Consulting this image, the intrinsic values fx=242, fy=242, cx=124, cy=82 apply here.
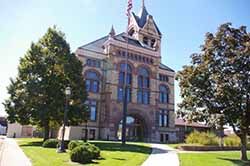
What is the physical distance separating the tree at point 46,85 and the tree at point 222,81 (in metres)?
13.4

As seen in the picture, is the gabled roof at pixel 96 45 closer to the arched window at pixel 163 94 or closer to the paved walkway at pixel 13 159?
the arched window at pixel 163 94

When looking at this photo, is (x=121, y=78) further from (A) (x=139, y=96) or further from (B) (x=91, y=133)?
(B) (x=91, y=133)

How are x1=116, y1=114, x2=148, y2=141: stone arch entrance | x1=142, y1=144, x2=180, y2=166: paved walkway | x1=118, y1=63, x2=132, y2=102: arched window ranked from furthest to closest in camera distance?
x1=116, y1=114, x2=148, y2=141: stone arch entrance
x1=118, y1=63, x2=132, y2=102: arched window
x1=142, y1=144, x2=180, y2=166: paved walkway

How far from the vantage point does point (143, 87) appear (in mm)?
46188

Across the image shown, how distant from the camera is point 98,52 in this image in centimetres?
4338

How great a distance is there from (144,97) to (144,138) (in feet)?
25.0

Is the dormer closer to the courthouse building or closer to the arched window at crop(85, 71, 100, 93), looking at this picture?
the courthouse building

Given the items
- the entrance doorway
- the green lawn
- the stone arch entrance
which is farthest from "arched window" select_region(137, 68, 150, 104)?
the green lawn

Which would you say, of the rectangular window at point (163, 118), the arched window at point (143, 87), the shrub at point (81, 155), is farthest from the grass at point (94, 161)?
the rectangular window at point (163, 118)

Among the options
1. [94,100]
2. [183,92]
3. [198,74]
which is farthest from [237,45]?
[94,100]

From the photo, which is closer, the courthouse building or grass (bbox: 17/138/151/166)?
grass (bbox: 17/138/151/166)

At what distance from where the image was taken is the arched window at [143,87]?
45750 millimetres

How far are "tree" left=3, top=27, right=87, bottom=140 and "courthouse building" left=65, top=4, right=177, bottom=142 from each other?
36.3 feet

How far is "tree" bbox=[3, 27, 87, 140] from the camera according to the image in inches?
1016
